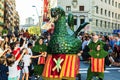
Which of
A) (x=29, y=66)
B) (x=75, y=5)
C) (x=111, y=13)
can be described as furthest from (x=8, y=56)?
→ (x=111, y=13)

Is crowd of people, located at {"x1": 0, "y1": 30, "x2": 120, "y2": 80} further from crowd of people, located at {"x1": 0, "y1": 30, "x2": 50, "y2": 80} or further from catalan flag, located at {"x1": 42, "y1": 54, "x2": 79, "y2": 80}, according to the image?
catalan flag, located at {"x1": 42, "y1": 54, "x2": 79, "y2": 80}

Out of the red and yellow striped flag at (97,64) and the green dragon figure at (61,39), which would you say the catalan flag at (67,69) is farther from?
the red and yellow striped flag at (97,64)

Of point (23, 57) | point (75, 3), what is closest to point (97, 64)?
point (23, 57)

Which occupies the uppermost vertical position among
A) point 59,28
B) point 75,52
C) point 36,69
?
point 59,28

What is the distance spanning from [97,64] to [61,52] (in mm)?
2931

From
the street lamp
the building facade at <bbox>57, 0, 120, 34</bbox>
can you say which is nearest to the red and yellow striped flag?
the building facade at <bbox>57, 0, 120, 34</bbox>

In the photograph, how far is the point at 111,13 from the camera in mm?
64688

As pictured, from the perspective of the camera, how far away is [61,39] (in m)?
7.41

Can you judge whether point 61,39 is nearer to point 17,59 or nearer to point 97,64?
point 17,59

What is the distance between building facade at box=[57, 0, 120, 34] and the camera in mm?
→ 54875

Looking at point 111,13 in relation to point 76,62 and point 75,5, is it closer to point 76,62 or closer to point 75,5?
point 75,5

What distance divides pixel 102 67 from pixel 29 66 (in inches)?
123

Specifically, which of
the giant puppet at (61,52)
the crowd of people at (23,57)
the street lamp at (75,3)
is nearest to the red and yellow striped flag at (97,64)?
the crowd of people at (23,57)

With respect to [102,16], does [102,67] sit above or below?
below
